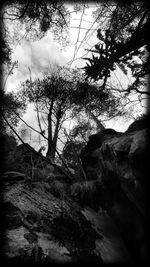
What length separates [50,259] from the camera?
1.44 meters

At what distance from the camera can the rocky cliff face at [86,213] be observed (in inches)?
63.5

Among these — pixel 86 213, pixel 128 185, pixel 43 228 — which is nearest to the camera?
pixel 43 228

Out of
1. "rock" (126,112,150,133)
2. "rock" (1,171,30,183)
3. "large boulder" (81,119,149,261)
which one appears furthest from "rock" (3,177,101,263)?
"rock" (126,112,150,133)

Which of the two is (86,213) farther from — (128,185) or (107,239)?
(128,185)

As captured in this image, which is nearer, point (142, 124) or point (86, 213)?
point (142, 124)

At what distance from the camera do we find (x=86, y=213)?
2.69 meters

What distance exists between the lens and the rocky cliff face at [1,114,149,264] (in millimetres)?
1612

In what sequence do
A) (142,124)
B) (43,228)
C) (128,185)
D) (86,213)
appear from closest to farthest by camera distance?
(43,228) → (128,185) → (142,124) → (86,213)

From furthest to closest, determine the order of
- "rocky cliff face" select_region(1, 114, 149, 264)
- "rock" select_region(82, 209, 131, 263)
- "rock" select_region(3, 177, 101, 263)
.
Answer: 1. "rock" select_region(82, 209, 131, 263)
2. "rocky cliff face" select_region(1, 114, 149, 264)
3. "rock" select_region(3, 177, 101, 263)

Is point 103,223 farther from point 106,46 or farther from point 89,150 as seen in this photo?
point 106,46

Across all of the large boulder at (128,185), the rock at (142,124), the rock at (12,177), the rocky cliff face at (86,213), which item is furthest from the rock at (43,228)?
the rock at (142,124)

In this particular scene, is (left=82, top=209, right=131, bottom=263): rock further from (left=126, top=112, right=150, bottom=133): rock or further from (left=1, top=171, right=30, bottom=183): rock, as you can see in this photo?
(left=126, top=112, right=150, bottom=133): rock

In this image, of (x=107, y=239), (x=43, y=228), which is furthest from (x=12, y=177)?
(x=107, y=239)

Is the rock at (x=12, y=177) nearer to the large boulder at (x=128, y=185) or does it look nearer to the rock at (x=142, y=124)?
the large boulder at (x=128, y=185)
